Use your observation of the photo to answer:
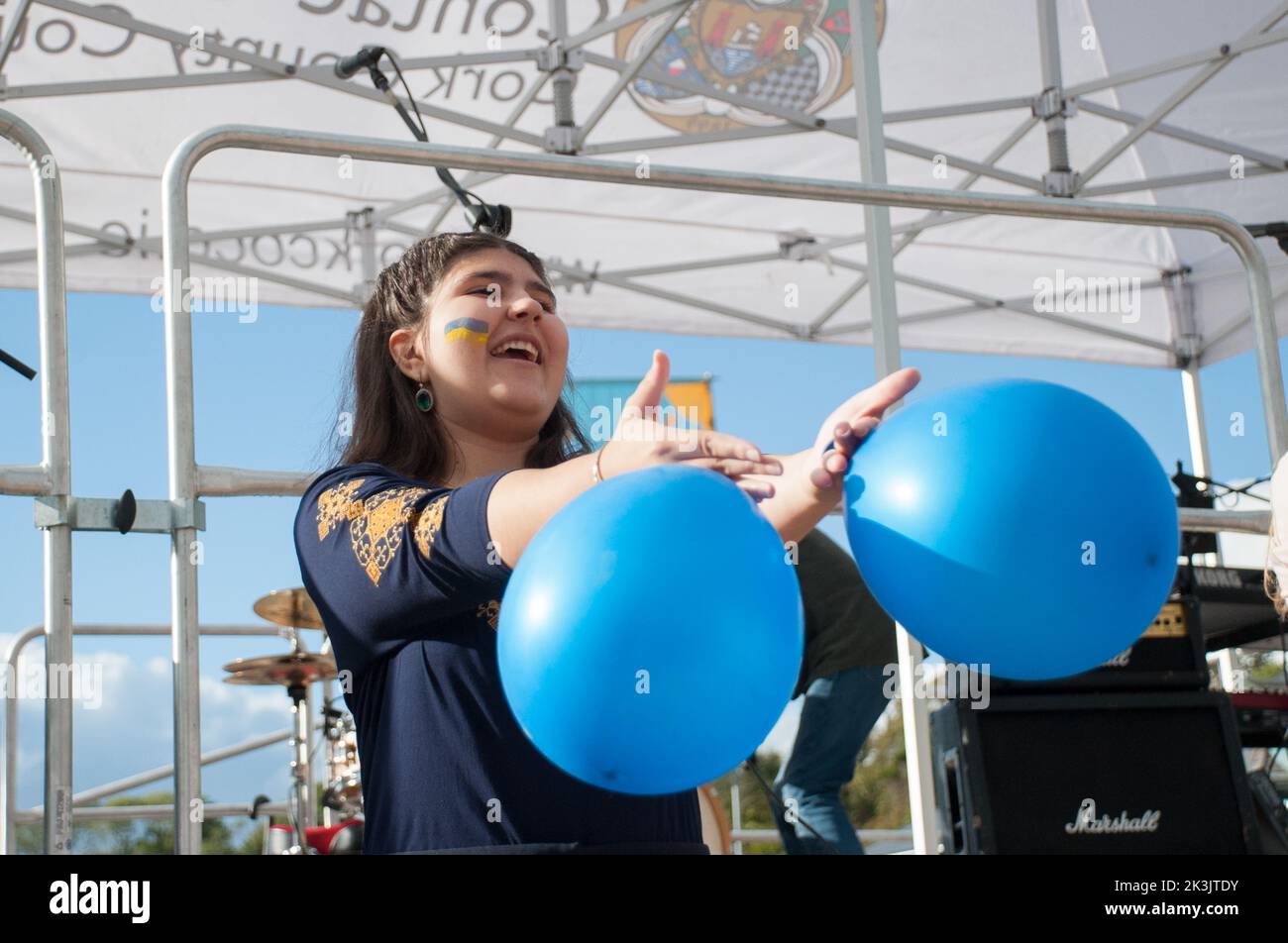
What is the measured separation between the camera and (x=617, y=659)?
1108 mm

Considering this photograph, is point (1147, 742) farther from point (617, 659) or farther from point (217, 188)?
point (217, 188)

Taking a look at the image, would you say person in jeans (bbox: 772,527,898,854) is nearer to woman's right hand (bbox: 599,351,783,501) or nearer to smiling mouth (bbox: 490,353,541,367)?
smiling mouth (bbox: 490,353,541,367)

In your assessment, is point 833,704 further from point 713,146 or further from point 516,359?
point 713,146

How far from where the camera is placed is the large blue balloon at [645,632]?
1.11 metres

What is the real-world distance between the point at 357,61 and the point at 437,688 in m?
2.24

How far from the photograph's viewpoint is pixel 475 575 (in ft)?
4.14

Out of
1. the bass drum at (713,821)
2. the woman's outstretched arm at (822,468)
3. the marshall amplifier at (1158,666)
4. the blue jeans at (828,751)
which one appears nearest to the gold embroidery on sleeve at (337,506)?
the woman's outstretched arm at (822,468)

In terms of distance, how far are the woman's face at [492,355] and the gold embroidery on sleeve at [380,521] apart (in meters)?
0.21

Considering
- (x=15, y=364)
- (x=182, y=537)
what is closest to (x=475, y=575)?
(x=182, y=537)

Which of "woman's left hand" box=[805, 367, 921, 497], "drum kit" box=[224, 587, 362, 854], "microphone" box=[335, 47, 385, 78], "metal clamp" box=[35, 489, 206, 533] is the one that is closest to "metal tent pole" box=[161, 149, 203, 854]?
"metal clamp" box=[35, 489, 206, 533]

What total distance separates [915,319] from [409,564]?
630 centimetres

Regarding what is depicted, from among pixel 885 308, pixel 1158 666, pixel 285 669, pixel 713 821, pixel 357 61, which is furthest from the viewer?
pixel 285 669

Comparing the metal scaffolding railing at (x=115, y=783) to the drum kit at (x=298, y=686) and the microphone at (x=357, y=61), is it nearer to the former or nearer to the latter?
the drum kit at (x=298, y=686)

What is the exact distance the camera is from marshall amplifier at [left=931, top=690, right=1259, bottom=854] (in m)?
3.50
